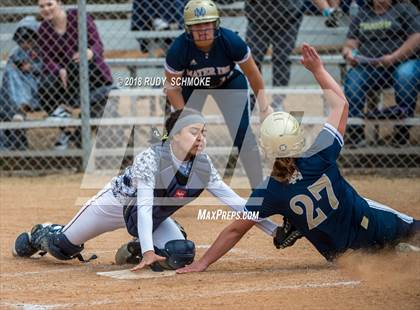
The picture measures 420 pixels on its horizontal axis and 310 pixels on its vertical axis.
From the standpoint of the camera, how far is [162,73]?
978cm

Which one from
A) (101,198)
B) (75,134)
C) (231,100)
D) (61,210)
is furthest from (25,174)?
(101,198)

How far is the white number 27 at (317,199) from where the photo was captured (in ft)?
17.3

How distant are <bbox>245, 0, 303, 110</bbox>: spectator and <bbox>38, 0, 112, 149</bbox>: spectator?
1651mm

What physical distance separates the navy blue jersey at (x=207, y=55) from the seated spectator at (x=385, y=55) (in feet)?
6.74

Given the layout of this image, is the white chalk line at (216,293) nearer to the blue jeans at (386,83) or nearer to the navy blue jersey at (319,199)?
the navy blue jersey at (319,199)

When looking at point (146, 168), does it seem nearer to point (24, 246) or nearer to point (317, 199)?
point (317, 199)

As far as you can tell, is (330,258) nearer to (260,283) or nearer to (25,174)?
(260,283)

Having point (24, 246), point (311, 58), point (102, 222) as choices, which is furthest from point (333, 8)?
point (24, 246)

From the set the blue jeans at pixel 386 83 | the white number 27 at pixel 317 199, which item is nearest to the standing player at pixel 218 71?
the blue jeans at pixel 386 83

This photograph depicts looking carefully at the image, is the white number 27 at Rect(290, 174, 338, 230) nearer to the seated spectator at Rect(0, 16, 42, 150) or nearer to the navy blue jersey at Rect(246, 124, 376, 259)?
the navy blue jersey at Rect(246, 124, 376, 259)

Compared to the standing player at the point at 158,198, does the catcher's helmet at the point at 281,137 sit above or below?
above

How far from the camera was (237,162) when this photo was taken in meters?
9.62

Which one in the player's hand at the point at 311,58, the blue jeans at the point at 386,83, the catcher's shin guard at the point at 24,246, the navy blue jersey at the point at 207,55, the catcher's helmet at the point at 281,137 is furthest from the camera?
the blue jeans at the point at 386,83

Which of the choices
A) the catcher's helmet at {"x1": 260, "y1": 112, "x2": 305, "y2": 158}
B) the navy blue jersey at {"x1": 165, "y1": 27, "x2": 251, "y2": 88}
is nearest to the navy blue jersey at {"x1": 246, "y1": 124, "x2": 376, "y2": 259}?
the catcher's helmet at {"x1": 260, "y1": 112, "x2": 305, "y2": 158}
